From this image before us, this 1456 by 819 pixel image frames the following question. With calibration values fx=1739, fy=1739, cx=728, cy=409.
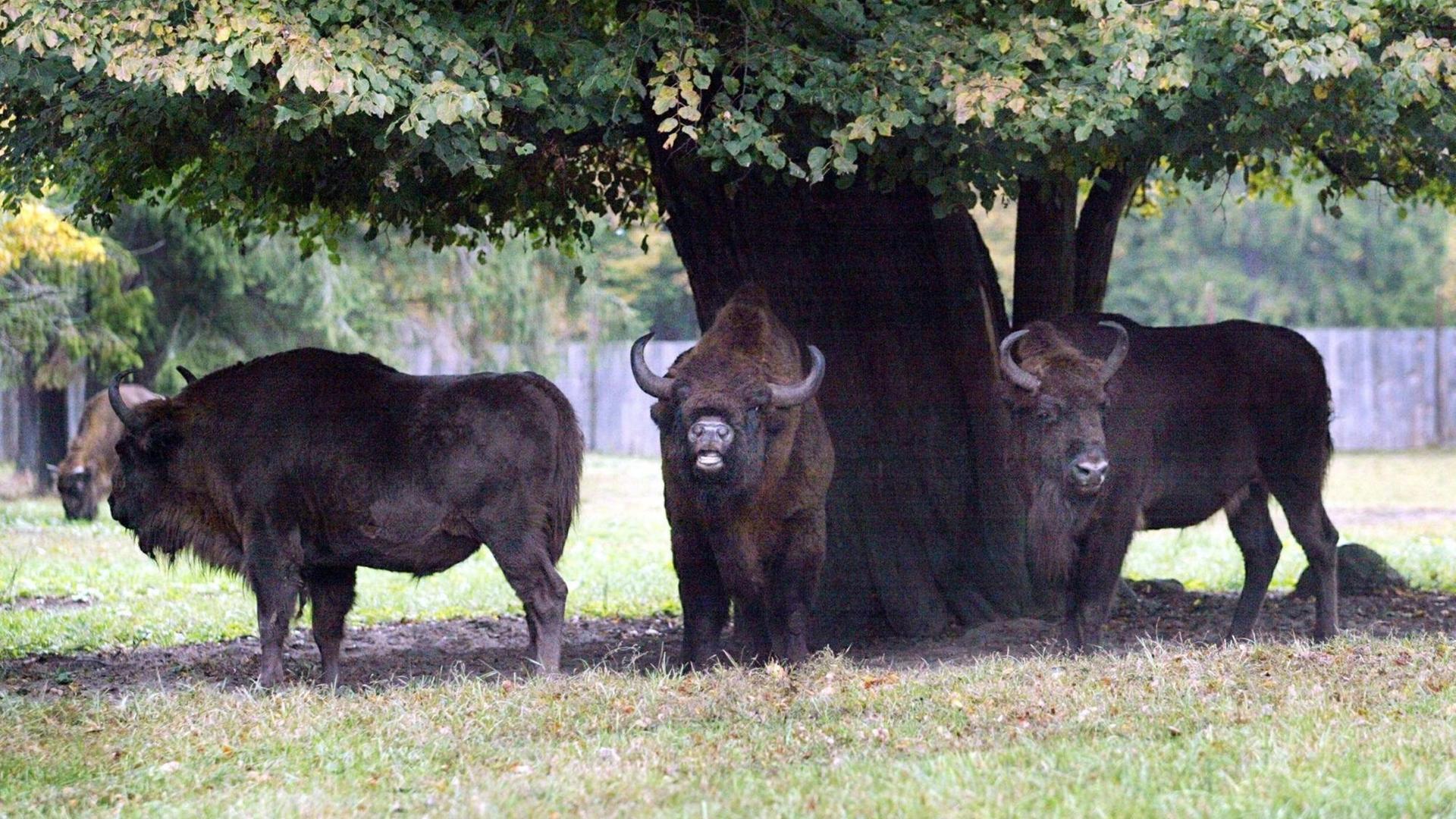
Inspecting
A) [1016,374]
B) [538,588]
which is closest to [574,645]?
[538,588]

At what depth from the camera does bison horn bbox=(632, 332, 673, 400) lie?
29.8 ft

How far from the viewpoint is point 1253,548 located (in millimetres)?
11133

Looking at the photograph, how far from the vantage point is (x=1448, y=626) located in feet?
36.3

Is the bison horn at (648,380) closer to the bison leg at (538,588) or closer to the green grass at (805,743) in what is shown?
the bison leg at (538,588)

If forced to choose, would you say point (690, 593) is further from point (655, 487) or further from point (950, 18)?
point (655, 487)

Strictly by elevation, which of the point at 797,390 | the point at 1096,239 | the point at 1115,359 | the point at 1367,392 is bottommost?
the point at 1367,392

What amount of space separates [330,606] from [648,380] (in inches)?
90.8

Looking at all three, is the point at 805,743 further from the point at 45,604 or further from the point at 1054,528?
the point at 45,604

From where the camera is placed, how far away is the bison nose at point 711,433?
866 cm

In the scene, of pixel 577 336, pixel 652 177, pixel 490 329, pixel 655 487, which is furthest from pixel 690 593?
pixel 577 336

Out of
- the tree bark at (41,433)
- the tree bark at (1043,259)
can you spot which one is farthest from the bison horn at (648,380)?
the tree bark at (41,433)

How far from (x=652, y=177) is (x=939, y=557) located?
303cm

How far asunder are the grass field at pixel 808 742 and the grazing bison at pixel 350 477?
0.90 m

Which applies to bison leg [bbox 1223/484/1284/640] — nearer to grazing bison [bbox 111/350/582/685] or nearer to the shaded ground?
the shaded ground
